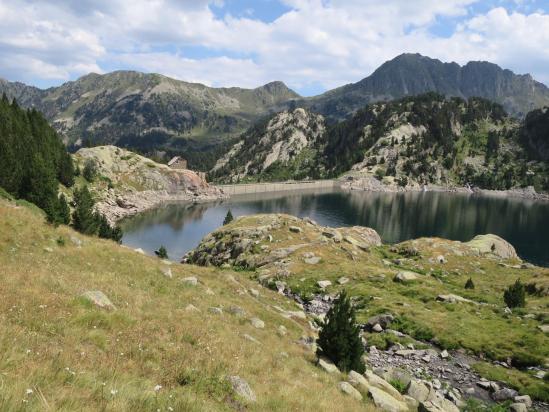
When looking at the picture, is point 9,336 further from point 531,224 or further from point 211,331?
point 531,224

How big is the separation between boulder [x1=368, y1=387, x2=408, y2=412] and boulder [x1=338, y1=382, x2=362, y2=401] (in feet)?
2.37

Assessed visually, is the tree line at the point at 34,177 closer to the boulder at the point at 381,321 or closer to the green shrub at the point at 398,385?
the green shrub at the point at 398,385

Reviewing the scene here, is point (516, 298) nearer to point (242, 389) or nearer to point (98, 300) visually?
point (242, 389)

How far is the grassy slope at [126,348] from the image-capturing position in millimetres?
7312

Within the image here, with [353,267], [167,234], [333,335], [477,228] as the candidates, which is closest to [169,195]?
[167,234]

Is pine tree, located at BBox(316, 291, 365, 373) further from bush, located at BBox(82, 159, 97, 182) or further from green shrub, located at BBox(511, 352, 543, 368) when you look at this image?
bush, located at BBox(82, 159, 97, 182)

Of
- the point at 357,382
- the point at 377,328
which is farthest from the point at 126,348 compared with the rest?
the point at 377,328

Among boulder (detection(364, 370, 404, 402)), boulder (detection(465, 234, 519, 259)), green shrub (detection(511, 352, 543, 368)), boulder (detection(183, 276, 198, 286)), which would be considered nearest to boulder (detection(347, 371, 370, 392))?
boulder (detection(364, 370, 404, 402))

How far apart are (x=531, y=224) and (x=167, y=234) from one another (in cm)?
14076

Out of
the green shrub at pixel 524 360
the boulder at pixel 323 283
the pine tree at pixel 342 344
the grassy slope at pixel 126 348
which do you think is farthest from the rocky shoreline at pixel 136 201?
the green shrub at pixel 524 360

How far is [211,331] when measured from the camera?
1655 centimetres

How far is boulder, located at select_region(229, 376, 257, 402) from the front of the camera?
431 inches

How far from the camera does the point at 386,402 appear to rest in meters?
16.2

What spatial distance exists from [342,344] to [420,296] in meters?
24.4
